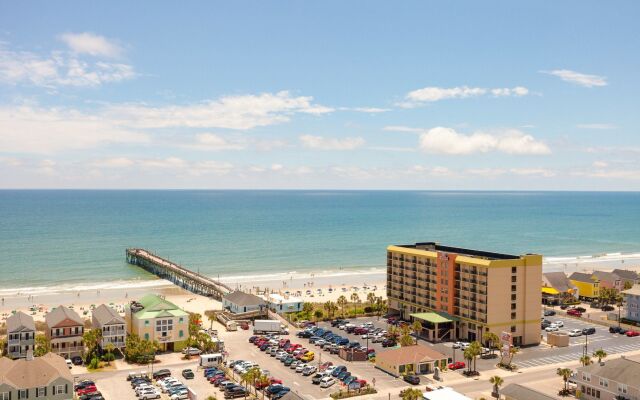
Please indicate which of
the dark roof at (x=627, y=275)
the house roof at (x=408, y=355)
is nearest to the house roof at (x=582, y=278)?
the dark roof at (x=627, y=275)

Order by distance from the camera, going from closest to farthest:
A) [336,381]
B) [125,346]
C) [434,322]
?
1. [336,381]
2. [125,346]
3. [434,322]

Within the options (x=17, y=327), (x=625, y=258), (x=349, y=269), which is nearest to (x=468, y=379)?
(x=17, y=327)

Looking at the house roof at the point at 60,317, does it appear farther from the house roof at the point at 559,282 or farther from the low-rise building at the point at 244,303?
the house roof at the point at 559,282

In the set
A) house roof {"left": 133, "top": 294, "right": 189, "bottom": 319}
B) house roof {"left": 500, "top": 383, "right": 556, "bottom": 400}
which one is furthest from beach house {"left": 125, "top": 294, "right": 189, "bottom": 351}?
house roof {"left": 500, "top": 383, "right": 556, "bottom": 400}

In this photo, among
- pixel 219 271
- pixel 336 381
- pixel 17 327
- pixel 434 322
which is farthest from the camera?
pixel 219 271

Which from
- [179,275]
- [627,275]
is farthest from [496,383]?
[179,275]

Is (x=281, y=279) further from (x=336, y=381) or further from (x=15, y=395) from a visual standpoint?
(x=15, y=395)
